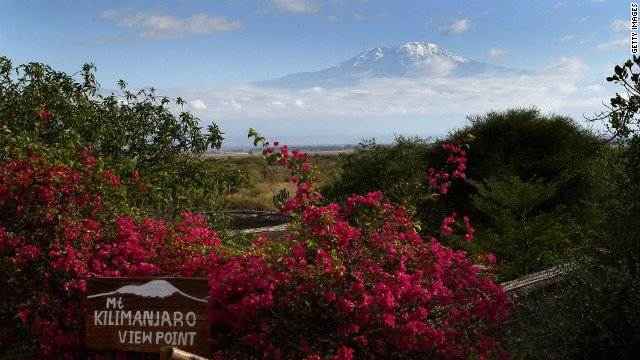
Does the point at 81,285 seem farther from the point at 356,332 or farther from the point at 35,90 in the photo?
the point at 35,90

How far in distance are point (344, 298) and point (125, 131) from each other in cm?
564

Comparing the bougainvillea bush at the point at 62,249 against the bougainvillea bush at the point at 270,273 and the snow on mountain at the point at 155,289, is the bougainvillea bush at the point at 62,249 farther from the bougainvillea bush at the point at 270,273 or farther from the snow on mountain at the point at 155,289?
the snow on mountain at the point at 155,289

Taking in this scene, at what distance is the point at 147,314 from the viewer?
3.51 meters

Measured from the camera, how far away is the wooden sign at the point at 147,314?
3.42m

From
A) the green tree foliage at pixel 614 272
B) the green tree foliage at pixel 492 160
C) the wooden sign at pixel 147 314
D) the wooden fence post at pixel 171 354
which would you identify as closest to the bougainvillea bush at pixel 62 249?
the wooden sign at pixel 147 314

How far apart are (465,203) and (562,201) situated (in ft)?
7.30

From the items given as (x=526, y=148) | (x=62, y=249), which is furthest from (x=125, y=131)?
(x=526, y=148)

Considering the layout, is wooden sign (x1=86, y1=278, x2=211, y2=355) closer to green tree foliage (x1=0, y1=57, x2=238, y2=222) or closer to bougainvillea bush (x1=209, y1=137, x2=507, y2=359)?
bougainvillea bush (x1=209, y1=137, x2=507, y2=359)

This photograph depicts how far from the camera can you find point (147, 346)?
347cm

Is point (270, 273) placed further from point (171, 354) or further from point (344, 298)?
point (171, 354)

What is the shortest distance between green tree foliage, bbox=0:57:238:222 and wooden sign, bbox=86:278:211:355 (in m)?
3.09

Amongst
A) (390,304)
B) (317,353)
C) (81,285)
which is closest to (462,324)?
(390,304)

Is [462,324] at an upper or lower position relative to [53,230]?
lower

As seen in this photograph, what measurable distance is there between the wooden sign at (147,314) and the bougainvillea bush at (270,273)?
15 cm
